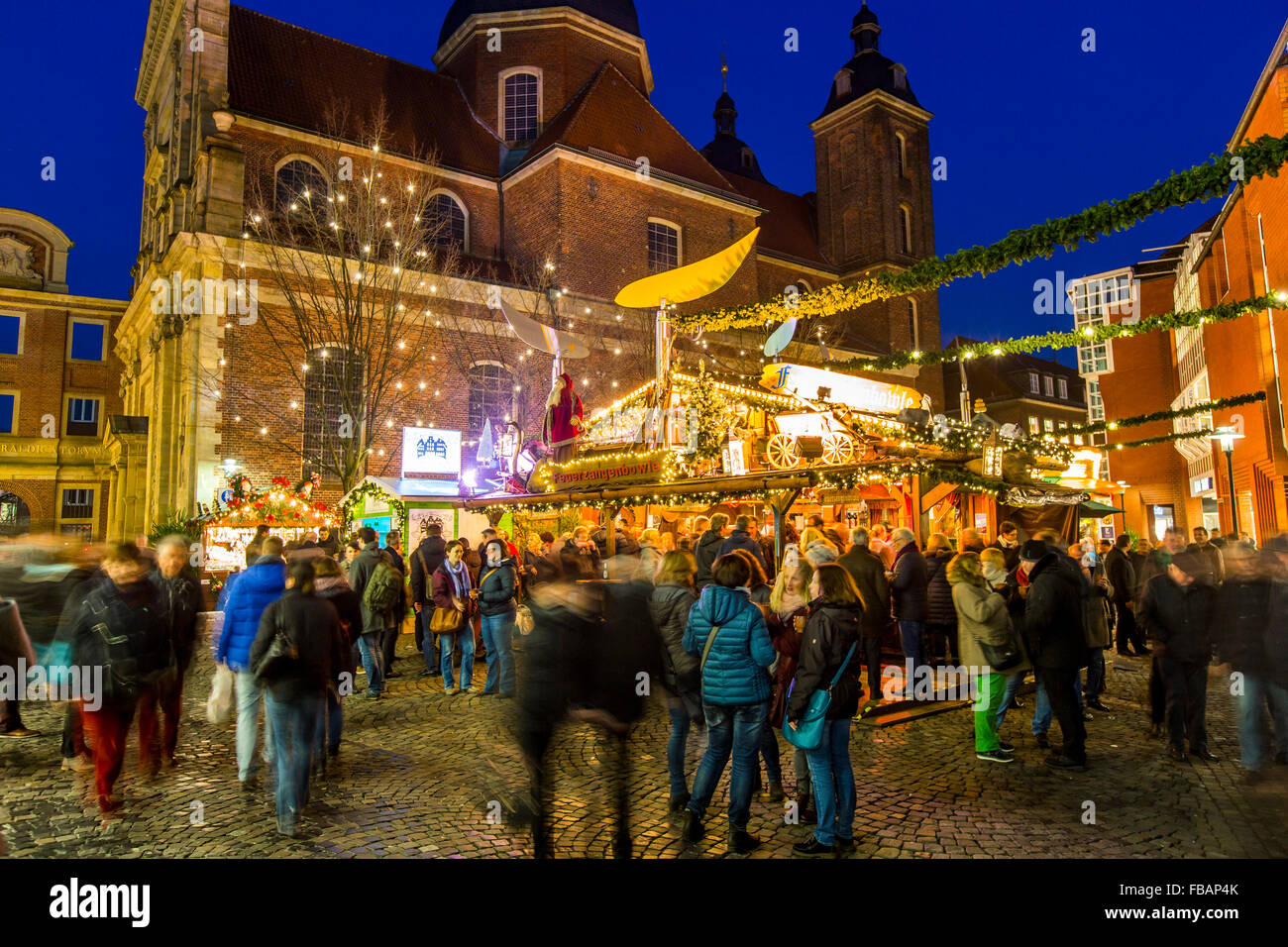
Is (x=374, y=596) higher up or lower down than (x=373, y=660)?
higher up

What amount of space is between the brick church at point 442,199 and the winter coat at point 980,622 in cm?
1702

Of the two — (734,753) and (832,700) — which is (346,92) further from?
(832,700)

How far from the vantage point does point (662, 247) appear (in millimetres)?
27031

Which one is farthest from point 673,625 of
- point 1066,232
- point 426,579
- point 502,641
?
point 426,579

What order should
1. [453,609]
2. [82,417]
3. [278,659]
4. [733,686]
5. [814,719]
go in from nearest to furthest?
1. [814,719]
2. [733,686]
3. [278,659]
4. [453,609]
5. [82,417]

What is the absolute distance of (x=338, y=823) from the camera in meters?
4.96

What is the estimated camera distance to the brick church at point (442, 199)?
20.3m

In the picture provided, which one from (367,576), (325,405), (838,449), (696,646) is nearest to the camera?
(696,646)

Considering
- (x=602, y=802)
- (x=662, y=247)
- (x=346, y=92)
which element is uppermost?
(x=346, y=92)

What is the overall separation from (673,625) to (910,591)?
4236 millimetres

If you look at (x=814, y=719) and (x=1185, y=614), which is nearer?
(x=814, y=719)

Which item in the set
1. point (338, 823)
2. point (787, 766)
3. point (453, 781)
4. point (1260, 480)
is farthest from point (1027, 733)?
point (1260, 480)

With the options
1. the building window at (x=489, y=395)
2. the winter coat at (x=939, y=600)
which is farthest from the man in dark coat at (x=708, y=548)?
the building window at (x=489, y=395)

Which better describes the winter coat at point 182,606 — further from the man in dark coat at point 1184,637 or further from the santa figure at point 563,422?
the santa figure at point 563,422
